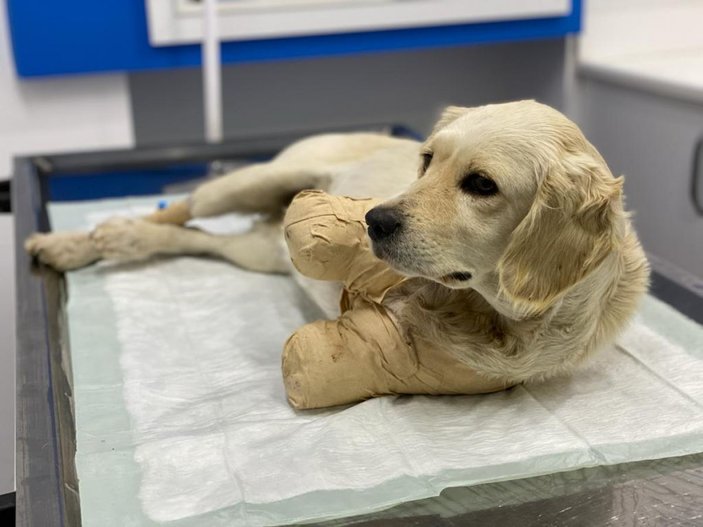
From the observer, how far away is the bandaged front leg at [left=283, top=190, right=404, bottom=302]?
40.9 inches

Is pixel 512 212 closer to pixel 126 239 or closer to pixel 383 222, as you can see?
pixel 383 222

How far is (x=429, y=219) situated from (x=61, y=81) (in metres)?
1.57

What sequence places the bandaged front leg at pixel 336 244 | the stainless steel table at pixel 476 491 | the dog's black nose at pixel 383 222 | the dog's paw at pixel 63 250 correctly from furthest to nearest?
the dog's paw at pixel 63 250 < the bandaged front leg at pixel 336 244 < the dog's black nose at pixel 383 222 < the stainless steel table at pixel 476 491

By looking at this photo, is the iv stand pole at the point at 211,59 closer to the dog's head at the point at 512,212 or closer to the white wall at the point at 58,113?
the white wall at the point at 58,113

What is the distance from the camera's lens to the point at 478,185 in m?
0.93

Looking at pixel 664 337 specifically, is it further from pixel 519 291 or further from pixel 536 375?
pixel 519 291

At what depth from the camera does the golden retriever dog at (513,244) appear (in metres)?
0.90

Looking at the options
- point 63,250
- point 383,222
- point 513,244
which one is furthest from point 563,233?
point 63,250

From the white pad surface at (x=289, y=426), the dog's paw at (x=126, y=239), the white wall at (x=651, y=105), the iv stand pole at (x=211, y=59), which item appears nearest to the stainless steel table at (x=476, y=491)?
the white pad surface at (x=289, y=426)

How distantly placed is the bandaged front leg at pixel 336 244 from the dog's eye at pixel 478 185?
14cm

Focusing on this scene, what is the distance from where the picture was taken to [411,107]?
296 centimetres

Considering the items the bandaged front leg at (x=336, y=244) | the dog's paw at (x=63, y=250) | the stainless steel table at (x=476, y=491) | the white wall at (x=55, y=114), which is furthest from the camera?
the white wall at (x=55, y=114)

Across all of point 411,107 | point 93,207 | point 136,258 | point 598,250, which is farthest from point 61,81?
point 598,250

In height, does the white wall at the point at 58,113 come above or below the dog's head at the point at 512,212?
below
